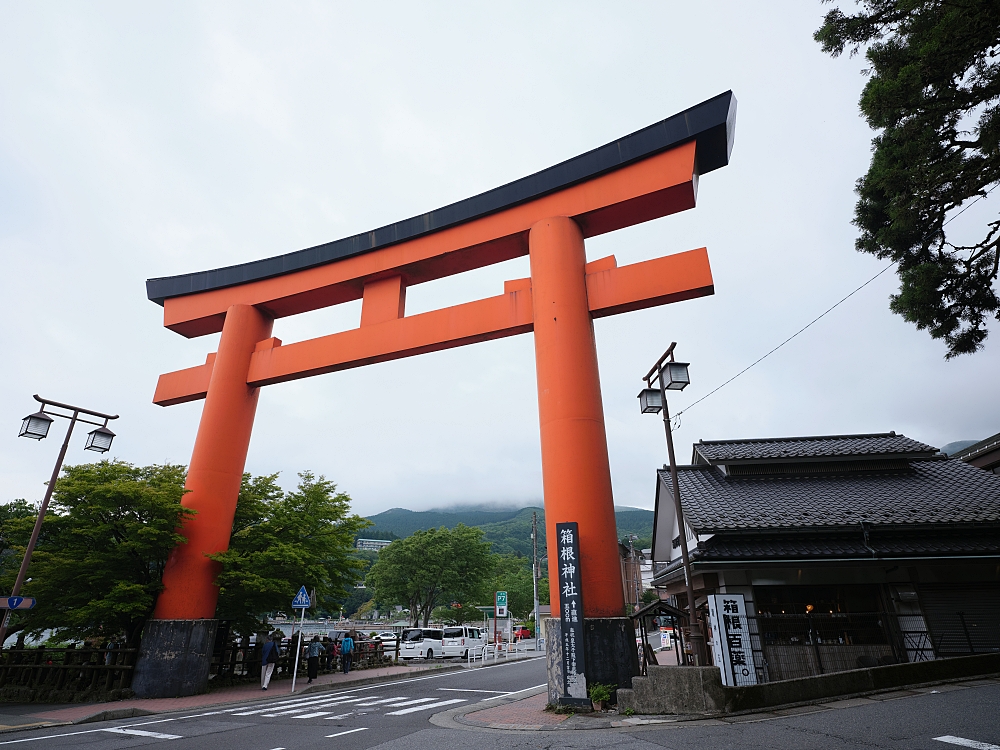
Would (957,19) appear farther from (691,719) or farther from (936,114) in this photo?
(691,719)

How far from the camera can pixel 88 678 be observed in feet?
43.0

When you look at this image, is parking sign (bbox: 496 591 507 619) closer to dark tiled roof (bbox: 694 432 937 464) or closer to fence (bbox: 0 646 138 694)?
dark tiled roof (bbox: 694 432 937 464)

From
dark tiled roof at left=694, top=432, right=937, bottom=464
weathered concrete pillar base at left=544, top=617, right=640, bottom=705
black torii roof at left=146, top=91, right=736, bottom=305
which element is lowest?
weathered concrete pillar base at left=544, top=617, right=640, bottom=705

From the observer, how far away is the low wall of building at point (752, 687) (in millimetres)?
7910

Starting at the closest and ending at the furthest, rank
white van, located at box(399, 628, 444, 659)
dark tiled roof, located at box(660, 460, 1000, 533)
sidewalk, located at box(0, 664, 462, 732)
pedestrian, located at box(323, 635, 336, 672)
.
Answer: sidewalk, located at box(0, 664, 462, 732) → dark tiled roof, located at box(660, 460, 1000, 533) → pedestrian, located at box(323, 635, 336, 672) → white van, located at box(399, 628, 444, 659)

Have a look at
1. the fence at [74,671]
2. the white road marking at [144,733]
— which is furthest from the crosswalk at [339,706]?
the fence at [74,671]

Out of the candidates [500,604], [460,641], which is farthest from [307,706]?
[460,641]

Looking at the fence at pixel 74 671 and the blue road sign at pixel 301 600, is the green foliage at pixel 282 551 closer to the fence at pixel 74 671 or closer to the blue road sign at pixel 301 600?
the blue road sign at pixel 301 600

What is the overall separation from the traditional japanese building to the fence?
44.0 ft

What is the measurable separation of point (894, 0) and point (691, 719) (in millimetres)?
10675

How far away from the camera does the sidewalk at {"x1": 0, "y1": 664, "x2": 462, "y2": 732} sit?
396 inches

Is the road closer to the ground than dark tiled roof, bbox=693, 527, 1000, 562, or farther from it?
closer to the ground

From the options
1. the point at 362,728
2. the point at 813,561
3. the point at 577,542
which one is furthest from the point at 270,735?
the point at 813,561

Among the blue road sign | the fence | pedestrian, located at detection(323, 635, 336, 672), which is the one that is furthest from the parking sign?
the fence
